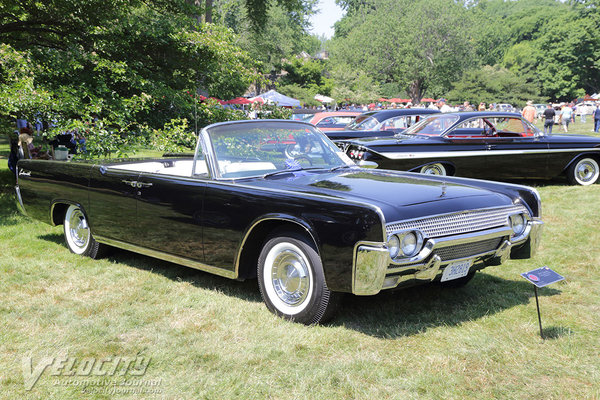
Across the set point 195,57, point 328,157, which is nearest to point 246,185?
point 328,157

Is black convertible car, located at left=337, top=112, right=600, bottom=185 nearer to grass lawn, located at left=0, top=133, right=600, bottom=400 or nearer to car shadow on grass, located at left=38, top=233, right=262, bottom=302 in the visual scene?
grass lawn, located at left=0, top=133, right=600, bottom=400

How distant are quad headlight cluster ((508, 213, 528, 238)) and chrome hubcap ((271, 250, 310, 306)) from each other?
1707 millimetres

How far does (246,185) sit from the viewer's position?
4359 millimetres

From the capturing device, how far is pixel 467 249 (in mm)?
3980

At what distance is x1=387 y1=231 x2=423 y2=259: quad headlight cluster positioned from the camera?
11.8 ft

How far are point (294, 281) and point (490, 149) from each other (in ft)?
24.6

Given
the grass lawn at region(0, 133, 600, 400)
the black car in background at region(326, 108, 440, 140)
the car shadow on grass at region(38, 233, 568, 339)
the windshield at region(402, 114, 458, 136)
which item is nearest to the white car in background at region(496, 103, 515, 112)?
the black car in background at region(326, 108, 440, 140)

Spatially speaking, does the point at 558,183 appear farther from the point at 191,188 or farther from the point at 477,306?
the point at 191,188

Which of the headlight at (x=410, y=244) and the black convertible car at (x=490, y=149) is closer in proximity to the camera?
the headlight at (x=410, y=244)

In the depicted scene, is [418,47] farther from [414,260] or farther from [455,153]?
[414,260]

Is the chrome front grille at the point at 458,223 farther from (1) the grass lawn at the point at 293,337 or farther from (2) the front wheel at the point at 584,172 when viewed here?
(2) the front wheel at the point at 584,172

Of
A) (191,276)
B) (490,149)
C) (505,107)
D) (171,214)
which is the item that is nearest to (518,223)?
(171,214)

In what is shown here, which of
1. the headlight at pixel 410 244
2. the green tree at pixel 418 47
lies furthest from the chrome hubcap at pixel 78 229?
the green tree at pixel 418 47

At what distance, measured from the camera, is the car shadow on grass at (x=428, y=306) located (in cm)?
403
